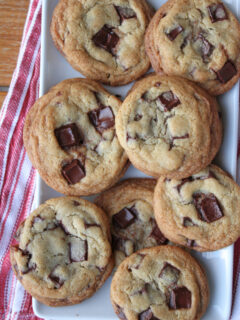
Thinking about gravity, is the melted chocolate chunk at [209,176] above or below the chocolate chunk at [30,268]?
above

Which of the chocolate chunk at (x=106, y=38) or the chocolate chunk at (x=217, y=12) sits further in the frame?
the chocolate chunk at (x=106, y=38)

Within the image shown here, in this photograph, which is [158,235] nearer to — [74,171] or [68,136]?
[74,171]

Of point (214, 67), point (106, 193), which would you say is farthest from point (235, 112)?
point (106, 193)

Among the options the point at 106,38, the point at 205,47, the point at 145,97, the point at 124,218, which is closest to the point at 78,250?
the point at 124,218

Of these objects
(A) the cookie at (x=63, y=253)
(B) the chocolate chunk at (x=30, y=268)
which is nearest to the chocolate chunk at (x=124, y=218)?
(A) the cookie at (x=63, y=253)

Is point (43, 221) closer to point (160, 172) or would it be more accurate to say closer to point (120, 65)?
point (160, 172)

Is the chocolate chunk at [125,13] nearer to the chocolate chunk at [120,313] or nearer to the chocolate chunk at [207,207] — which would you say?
the chocolate chunk at [207,207]

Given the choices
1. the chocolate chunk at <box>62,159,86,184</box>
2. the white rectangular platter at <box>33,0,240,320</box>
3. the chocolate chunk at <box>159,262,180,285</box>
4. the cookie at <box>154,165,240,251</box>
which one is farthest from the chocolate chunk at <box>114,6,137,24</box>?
the chocolate chunk at <box>159,262,180,285</box>
